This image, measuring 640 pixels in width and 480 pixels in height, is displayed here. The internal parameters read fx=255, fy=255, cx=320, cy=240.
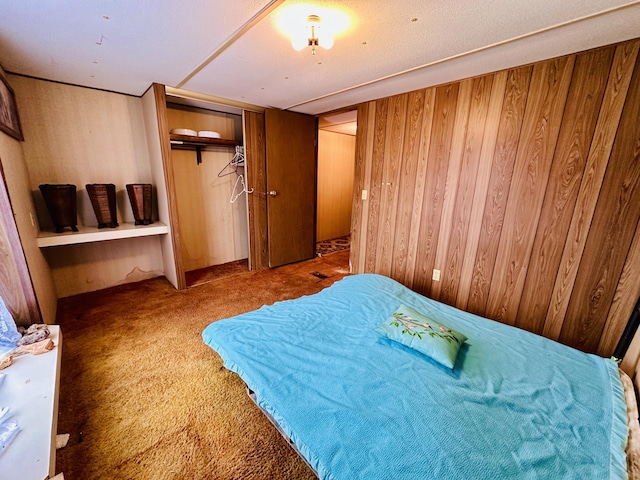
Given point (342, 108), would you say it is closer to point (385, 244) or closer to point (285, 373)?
point (385, 244)

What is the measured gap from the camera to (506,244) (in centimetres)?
207

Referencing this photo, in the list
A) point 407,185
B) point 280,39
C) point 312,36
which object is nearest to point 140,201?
point 280,39

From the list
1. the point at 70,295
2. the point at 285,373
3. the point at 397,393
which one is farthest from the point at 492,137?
the point at 70,295

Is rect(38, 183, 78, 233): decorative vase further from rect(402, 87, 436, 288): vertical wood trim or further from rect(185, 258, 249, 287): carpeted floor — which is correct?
rect(402, 87, 436, 288): vertical wood trim

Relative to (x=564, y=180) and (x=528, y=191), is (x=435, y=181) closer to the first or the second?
(x=528, y=191)

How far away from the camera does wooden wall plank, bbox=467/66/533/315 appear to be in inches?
75.1

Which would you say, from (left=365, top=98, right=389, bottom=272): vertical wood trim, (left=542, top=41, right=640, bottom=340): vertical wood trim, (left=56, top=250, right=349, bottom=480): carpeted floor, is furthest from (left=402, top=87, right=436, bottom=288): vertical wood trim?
(left=56, top=250, right=349, bottom=480): carpeted floor

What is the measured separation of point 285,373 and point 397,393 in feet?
1.62

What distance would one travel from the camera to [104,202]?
2504 mm

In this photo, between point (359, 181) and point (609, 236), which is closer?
point (609, 236)

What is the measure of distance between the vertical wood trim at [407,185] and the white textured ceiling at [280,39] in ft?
0.68

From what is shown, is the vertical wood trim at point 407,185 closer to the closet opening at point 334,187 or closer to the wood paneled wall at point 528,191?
the wood paneled wall at point 528,191

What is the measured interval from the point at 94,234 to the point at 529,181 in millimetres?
3714

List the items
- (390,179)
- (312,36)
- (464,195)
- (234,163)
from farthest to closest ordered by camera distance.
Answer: (234,163) < (390,179) < (464,195) < (312,36)
